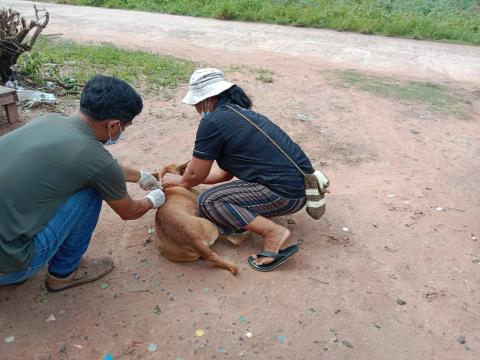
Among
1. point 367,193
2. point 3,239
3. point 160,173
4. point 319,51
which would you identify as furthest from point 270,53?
point 3,239

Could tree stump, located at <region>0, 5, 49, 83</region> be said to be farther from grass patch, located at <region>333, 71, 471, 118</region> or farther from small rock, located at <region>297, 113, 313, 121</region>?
grass patch, located at <region>333, 71, 471, 118</region>

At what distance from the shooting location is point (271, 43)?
10.3 metres

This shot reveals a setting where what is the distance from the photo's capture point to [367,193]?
4.22 m

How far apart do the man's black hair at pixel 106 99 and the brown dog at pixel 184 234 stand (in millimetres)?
847

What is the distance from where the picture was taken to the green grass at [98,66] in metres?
6.26

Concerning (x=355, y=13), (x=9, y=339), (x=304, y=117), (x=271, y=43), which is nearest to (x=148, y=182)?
(x=9, y=339)

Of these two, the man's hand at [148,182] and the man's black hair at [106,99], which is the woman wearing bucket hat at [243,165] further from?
the man's black hair at [106,99]

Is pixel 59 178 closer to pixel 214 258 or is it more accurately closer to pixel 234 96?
pixel 214 258

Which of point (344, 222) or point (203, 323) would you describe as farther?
point (344, 222)

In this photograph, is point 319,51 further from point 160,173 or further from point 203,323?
point 203,323

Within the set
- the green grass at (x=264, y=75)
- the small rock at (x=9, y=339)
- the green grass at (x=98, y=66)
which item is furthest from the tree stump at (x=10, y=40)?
the small rock at (x=9, y=339)

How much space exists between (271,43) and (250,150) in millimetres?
7743

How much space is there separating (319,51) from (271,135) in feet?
23.6

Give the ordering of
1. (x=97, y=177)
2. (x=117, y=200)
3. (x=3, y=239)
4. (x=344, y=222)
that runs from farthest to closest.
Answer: (x=344, y=222)
(x=117, y=200)
(x=97, y=177)
(x=3, y=239)
